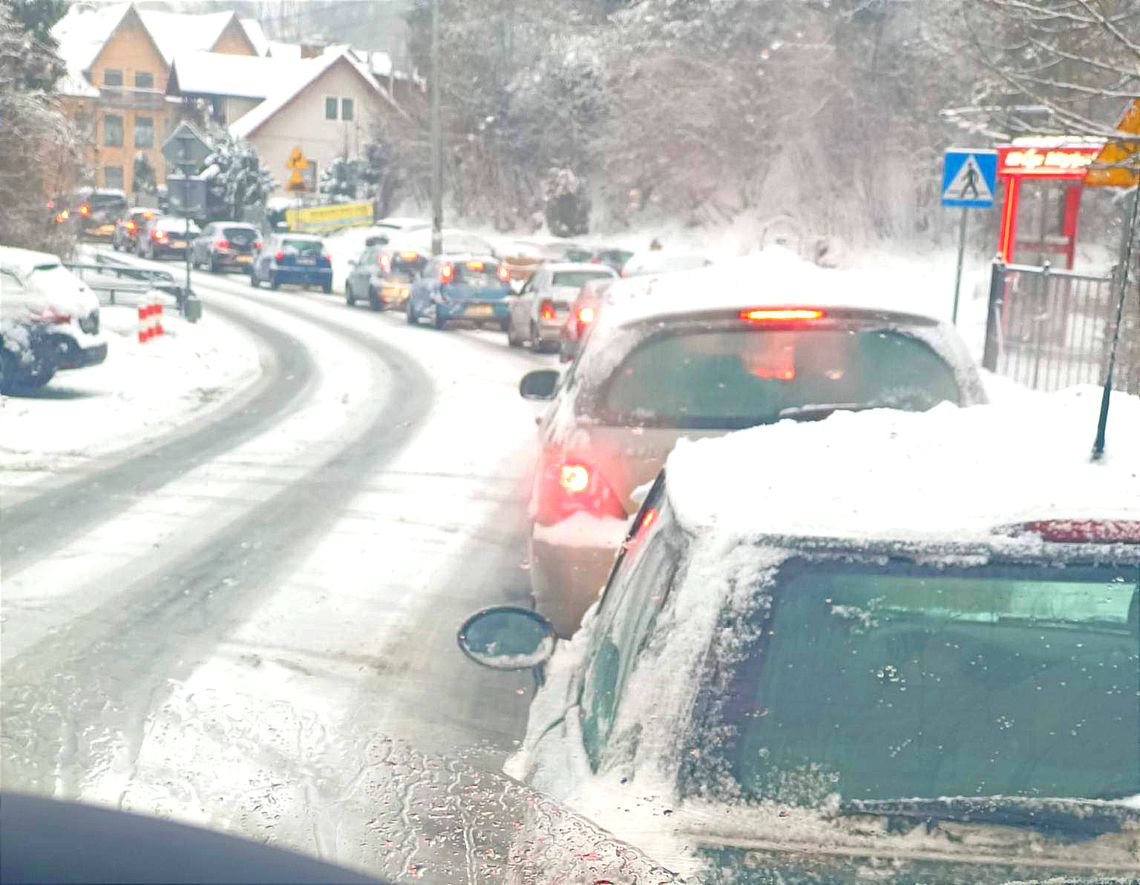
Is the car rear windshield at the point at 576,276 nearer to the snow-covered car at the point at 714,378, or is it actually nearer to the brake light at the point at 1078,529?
the snow-covered car at the point at 714,378

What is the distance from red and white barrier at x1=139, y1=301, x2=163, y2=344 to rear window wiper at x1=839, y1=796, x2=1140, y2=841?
61.4 ft

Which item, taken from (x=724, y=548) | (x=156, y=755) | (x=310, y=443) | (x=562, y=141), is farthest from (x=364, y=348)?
(x=562, y=141)

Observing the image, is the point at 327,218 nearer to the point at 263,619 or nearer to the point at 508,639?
the point at 263,619

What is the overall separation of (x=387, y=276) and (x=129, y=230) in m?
18.6

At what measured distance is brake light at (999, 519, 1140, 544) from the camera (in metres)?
2.51

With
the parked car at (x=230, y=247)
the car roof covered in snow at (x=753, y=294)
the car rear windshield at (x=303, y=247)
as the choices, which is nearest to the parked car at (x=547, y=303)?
the car rear windshield at (x=303, y=247)

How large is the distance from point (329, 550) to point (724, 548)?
6.90 metres

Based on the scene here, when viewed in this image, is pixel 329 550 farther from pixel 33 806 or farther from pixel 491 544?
pixel 33 806

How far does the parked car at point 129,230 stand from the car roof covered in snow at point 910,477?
154 ft

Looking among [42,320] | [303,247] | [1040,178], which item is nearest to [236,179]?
[303,247]

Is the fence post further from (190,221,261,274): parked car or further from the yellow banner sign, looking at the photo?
the yellow banner sign

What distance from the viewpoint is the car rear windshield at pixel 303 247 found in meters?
38.2

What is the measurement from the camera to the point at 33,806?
1.86 m

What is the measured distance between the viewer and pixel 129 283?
23.4 metres
